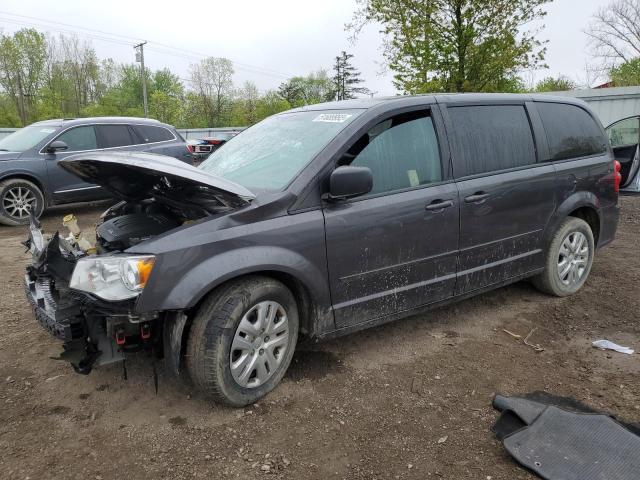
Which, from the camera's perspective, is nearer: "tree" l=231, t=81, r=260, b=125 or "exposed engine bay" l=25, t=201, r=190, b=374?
"exposed engine bay" l=25, t=201, r=190, b=374

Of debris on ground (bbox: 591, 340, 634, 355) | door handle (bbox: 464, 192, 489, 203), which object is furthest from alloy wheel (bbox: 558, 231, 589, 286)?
door handle (bbox: 464, 192, 489, 203)

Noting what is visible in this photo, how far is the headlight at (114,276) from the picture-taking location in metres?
2.51

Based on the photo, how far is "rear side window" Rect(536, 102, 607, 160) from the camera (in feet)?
14.4

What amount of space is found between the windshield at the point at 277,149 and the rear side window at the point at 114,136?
5.79 m

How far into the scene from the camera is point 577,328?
13.5ft

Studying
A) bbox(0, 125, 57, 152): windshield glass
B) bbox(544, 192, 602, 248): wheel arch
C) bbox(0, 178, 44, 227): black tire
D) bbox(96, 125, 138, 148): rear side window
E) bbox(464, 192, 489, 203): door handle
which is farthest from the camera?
bbox(96, 125, 138, 148): rear side window

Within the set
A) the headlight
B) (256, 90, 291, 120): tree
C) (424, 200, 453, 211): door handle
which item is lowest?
the headlight

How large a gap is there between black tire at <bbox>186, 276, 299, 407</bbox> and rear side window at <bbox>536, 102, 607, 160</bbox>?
3007mm

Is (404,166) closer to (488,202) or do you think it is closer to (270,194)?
(488,202)

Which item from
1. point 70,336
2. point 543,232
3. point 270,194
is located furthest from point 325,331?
point 543,232

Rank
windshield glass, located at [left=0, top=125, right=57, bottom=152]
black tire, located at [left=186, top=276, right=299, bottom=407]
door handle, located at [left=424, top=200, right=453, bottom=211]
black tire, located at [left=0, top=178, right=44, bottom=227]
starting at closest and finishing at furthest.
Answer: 1. black tire, located at [left=186, top=276, right=299, bottom=407]
2. door handle, located at [left=424, top=200, right=453, bottom=211]
3. black tire, located at [left=0, top=178, right=44, bottom=227]
4. windshield glass, located at [left=0, top=125, right=57, bottom=152]

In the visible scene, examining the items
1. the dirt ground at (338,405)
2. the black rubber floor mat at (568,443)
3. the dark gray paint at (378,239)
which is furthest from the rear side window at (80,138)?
the black rubber floor mat at (568,443)

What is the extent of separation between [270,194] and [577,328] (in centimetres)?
287

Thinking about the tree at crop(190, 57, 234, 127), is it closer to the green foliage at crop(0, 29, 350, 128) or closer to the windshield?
the green foliage at crop(0, 29, 350, 128)
